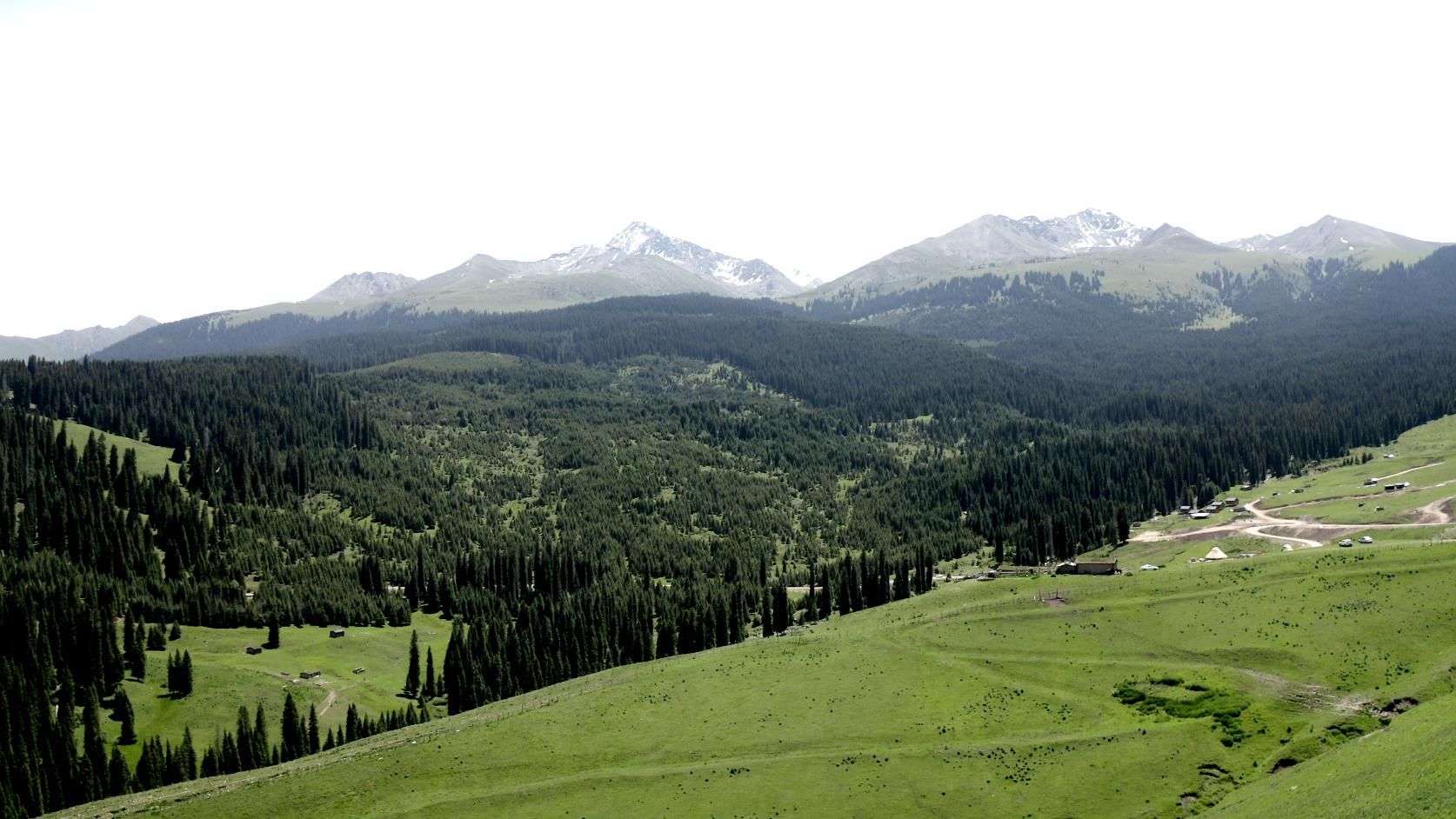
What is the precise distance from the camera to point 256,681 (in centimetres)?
16838

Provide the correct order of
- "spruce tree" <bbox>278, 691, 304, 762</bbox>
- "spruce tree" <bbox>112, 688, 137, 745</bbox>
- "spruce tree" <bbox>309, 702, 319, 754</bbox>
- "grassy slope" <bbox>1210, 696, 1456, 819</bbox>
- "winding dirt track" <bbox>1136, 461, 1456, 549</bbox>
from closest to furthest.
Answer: "grassy slope" <bbox>1210, 696, 1456, 819</bbox> < "spruce tree" <bbox>278, 691, 304, 762</bbox> < "spruce tree" <bbox>112, 688, 137, 745</bbox> < "spruce tree" <bbox>309, 702, 319, 754</bbox> < "winding dirt track" <bbox>1136, 461, 1456, 549</bbox>

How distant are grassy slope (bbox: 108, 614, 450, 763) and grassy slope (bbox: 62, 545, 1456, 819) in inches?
1934

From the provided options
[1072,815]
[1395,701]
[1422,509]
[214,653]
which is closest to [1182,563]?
[1422,509]

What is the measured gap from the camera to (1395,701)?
9219 cm

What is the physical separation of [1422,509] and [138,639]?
22596cm

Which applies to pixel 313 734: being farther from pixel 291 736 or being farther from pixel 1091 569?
pixel 1091 569

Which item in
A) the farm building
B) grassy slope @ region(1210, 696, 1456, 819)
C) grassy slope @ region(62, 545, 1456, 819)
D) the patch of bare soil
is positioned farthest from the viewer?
the patch of bare soil

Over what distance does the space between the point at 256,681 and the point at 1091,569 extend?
444ft

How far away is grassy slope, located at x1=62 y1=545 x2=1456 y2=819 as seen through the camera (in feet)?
294

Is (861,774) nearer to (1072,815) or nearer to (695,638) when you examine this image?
(1072,815)

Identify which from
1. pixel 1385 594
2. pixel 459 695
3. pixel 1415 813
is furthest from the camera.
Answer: pixel 459 695

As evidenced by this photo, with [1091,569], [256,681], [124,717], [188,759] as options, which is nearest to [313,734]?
[188,759]

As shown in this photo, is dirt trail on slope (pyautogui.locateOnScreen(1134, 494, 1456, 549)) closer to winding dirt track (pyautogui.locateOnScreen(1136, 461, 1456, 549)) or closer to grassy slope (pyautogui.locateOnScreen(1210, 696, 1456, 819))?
winding dirt track (pyautogui.locateOnScreen(1136, 461, 1456, 549))

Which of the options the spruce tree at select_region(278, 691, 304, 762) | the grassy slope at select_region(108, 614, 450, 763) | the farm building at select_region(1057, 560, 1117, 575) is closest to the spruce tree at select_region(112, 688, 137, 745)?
the grassy slope at select_region(108, 614, 450, 763)
